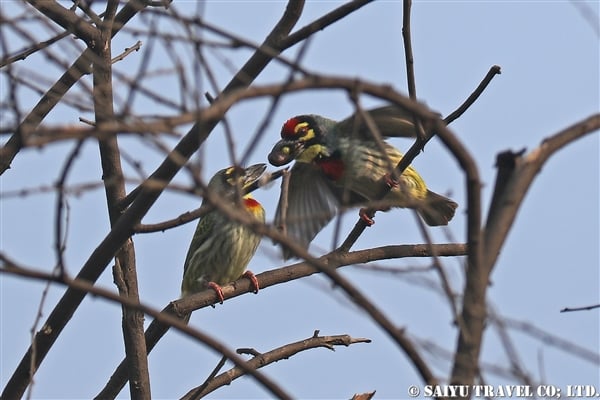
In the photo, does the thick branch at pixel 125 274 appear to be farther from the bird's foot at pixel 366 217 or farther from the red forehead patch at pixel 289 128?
the red forehead patch at pixel 289 128

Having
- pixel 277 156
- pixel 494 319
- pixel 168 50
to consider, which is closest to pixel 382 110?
pixel 277 156

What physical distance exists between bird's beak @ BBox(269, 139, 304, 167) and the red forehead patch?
0.12 ft

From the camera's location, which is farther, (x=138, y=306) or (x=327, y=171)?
(x=327, y=171)

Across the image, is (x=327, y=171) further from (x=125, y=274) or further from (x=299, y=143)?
(x=125, y=274)

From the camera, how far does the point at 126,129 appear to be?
2.02 metres

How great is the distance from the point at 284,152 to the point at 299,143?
12 cm

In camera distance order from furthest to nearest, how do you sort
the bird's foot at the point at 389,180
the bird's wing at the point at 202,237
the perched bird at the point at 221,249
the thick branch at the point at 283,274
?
the bird's wing at the point at 202,237 → the perched bird at the point at 221,249 → the bird's foot at the point at 389,180 → the thick branch at the point at 283,274

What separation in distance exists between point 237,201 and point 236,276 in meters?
4.32

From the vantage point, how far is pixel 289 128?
21.0 feet

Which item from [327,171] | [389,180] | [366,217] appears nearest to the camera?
[366,217]

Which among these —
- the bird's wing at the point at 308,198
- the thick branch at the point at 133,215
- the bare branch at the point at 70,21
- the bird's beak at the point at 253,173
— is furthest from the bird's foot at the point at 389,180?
the thick branch at the point at 133,215

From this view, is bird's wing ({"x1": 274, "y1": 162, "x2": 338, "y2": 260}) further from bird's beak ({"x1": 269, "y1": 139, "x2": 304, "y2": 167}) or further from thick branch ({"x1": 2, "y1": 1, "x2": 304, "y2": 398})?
thick branch ({"x1": 2, "y1": 1, "x2": 304, "y2": 398})

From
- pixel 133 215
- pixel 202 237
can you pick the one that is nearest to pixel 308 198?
pixel 202 237

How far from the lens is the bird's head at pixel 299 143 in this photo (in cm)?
629
